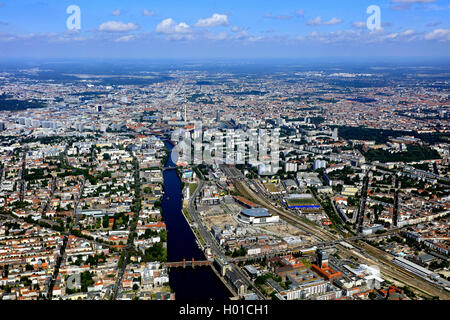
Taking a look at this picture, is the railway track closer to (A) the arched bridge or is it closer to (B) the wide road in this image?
(B) the wide road

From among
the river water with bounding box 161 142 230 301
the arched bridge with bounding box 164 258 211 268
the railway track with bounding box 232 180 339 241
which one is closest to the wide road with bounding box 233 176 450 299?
the railway track with bounding box 232 180 339 241

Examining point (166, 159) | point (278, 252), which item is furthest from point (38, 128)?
point (278, 252)

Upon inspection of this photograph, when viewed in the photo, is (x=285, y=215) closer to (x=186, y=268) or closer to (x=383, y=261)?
(x=383, y=261)

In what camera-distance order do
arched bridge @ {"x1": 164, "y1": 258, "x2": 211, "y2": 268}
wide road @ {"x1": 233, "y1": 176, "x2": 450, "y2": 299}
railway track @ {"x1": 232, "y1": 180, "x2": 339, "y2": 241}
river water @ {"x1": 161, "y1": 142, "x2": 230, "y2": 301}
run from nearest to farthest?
river water @ {"x1": 161, "y1": 142, "x2": 230, "y2": 301} → wide road @ {"x1": 233, "y1": 176, "x2": 450, "y2": 299} → arched bridge @ {"x1": 164, "y1": 258, "x2": 211, "y2": 268} → railway track @ {"x1": 232, "y1": 180, "x2": 339, "y2": 241}

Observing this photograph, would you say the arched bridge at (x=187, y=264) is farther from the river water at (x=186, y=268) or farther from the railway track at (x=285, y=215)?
the railway track at (x=285, y=215)

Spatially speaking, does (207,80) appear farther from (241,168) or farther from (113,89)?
(241,168)

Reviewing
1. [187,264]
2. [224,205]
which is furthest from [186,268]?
[224,205]
